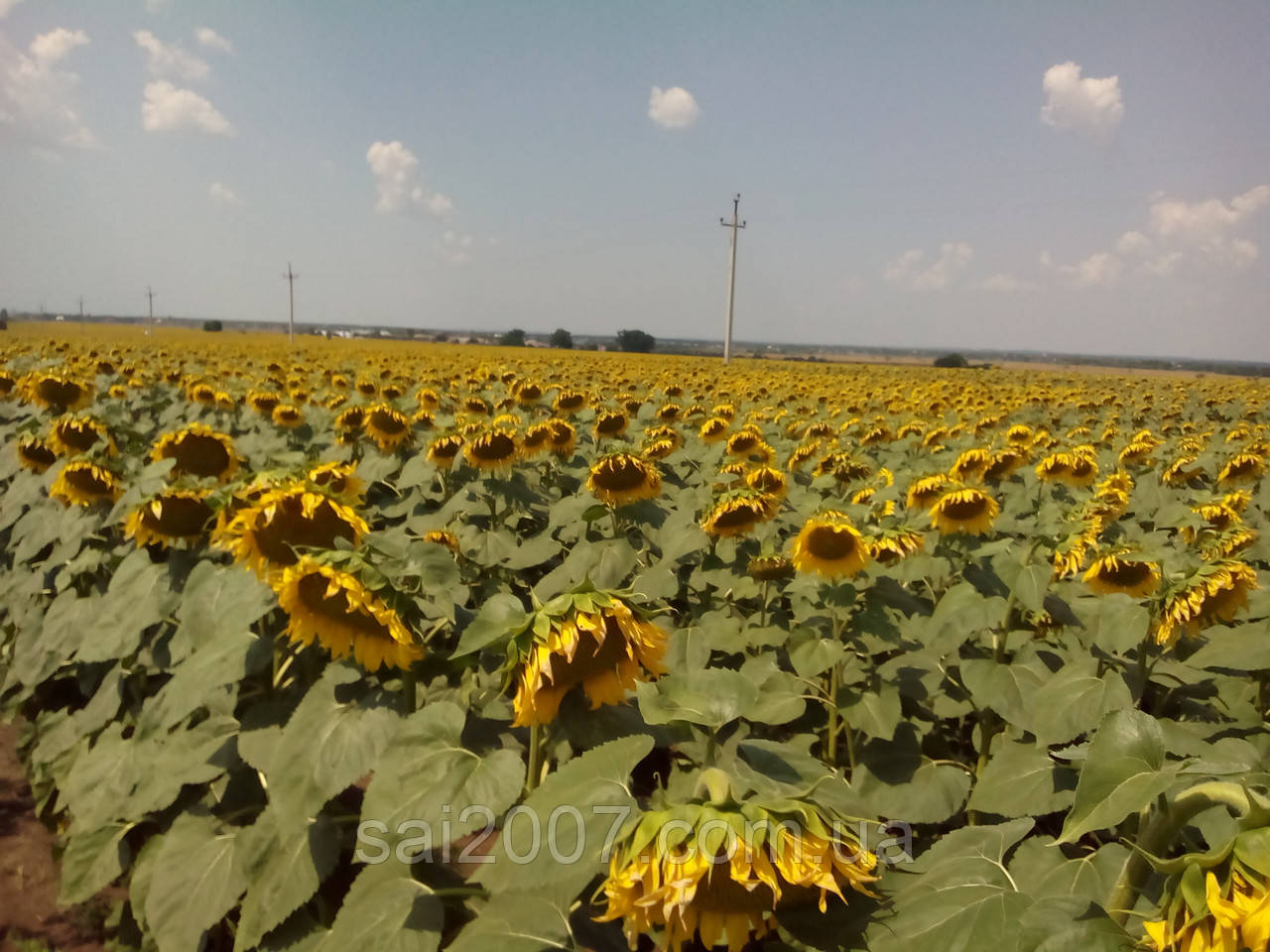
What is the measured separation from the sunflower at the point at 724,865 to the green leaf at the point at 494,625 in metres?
0.49

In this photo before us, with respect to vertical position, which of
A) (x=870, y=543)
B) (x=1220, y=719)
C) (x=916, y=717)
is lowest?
(x=916, y=717)

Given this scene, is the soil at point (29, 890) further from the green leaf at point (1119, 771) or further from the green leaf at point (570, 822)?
the green leaf at point (1119, 771)

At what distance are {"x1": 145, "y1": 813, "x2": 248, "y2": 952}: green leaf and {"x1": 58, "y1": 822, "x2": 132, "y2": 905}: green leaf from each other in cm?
71

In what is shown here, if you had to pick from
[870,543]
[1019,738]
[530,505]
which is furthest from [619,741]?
[530,505]

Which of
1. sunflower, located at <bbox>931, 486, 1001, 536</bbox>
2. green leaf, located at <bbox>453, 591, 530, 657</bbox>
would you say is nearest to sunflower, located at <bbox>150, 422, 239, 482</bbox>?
green leaf, located at <bbox>453, 591, 530, 657</bbox>

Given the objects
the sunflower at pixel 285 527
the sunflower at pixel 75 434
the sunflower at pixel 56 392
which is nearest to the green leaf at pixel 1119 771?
the sunflower at pixel 285 527

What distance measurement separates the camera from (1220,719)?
8.20 feet

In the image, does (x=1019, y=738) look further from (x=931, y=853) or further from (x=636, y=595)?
(x=636, y=595)

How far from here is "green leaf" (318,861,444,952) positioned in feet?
4.96

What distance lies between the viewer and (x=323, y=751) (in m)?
1.59

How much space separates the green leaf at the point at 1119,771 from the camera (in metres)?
0.89

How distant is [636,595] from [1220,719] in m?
2.48

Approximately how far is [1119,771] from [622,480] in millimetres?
3402

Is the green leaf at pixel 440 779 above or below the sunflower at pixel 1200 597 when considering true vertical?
below
